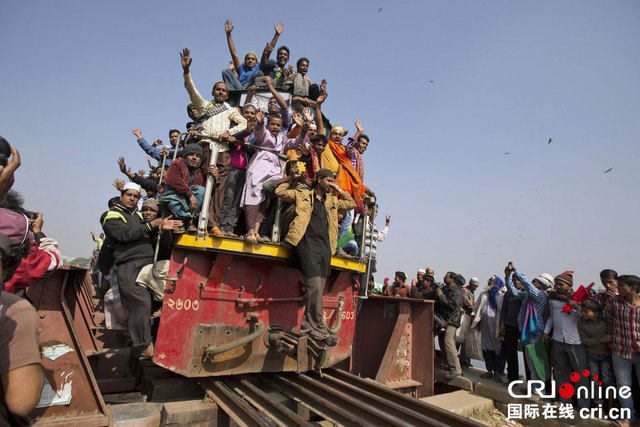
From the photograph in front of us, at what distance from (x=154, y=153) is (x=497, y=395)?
821cm

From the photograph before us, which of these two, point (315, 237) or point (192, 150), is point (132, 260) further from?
point (315, 237)

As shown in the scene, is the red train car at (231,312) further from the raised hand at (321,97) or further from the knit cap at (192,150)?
the raised hand at (321,97)

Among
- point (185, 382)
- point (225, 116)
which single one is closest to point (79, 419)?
point (185, 382)

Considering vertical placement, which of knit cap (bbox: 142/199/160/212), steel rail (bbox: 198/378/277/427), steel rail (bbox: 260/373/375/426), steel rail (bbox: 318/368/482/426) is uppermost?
knit cap (bbox: 142/199/160/212)

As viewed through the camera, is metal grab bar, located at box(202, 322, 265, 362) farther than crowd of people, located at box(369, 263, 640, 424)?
No

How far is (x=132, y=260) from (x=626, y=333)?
6291 millimetres

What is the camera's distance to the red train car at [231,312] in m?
3.62

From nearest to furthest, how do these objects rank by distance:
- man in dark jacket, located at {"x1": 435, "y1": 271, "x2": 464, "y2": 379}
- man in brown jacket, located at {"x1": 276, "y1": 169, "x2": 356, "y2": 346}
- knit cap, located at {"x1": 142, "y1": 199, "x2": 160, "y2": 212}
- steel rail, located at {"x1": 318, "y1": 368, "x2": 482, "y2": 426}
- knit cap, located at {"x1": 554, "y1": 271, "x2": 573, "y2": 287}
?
steel rail, located at {"x1": 318, "y1": 368, "x2": 482, "y2": 426}, man in brown jacket, located at {"x1": 276, "y1": 169, "x2": 356, "y2": 346}, knit cap, located at {"x1": 142, "y1": 199, "x2": 160, "y2": 212}, knit cap, located at {"x1": 554, "y1": 271, "x2": 573, "y2": 287}, man in dark jacket, located at {"x1": 435, "y1": 271, "x2": 464, "y2": 379}

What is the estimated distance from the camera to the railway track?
3.08 m

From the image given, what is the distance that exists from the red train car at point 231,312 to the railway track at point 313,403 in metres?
0.24

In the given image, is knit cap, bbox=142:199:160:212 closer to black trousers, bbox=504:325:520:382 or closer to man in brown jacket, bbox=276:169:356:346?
man in brown jacket, bbox=276:169:356:346

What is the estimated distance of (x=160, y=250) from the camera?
161 inches

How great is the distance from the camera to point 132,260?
12.5 feet

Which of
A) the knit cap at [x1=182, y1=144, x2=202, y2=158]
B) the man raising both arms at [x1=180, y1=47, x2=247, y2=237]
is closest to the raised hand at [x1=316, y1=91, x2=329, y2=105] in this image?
the man raising both arms at [x1=180, y1=47, x2=247, y2=237]
